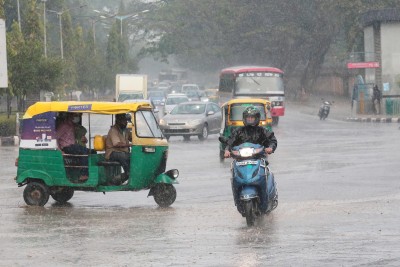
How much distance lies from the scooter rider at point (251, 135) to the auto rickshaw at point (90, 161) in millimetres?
2395

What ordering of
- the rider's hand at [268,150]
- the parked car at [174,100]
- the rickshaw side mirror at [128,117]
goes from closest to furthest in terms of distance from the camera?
the rider's hand at [268,150]
the rickshaw side mirror at [128,117]
the parked car at [174,100]

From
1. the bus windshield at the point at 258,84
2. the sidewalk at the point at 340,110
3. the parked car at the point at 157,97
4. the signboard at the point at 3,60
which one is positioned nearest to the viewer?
the signboard at the point at 3,60

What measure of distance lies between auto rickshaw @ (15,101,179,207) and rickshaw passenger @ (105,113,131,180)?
0.10 meters

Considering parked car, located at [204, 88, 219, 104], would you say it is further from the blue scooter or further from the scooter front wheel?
the scooter front wheel

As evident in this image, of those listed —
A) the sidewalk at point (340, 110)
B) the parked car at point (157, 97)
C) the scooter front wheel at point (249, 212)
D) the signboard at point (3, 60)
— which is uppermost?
the signboard at point (3, 60)

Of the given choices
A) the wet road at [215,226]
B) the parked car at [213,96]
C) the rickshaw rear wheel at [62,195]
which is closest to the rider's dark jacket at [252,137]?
the wet road at [215,226]

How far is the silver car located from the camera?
40688 mm

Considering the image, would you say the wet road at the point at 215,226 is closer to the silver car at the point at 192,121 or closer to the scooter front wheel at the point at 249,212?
the scooter front wheel at the point at 249,212

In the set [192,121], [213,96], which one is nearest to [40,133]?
[192,121]

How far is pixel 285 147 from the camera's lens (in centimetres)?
3422

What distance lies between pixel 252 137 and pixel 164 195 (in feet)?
8.69

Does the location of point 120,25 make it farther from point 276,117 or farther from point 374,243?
point 374,243

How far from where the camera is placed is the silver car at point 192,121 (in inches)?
1602

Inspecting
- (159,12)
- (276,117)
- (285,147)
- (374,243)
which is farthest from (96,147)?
(159,12)
